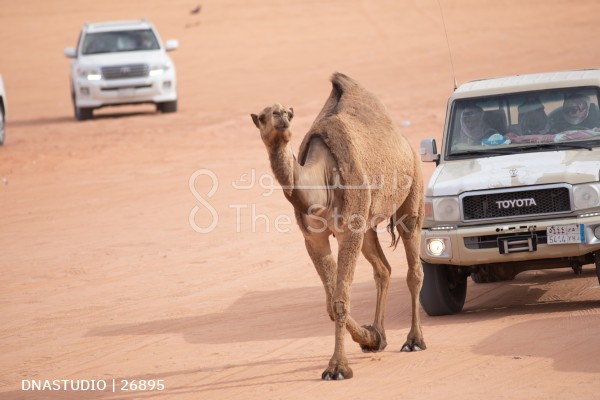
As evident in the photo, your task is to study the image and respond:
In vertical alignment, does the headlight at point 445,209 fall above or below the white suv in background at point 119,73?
above

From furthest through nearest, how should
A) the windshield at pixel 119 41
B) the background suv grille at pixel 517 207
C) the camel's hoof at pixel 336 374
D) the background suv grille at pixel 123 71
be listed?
1. the windshield at pixel 119 41
2. the background suv grille at pixel 123 71
3. the background suv grille at pixel 517 207
4. the camel's hoof at pixel 336 374

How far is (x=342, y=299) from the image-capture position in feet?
30.0

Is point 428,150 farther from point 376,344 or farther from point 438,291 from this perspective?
point 376,344

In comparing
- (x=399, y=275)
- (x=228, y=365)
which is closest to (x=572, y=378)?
(x=228, y=365)

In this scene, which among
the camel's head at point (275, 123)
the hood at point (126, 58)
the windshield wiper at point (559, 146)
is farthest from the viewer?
the hood at point (126, 58)

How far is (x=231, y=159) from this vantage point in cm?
2352

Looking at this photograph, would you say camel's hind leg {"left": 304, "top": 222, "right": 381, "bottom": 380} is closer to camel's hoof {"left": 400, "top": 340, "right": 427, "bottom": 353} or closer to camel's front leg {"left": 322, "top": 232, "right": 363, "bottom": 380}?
camel's front leg {"left": 322, "top": 232, "right": 363, "bottom": 380}

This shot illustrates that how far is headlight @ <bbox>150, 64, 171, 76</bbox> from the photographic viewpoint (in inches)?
1166

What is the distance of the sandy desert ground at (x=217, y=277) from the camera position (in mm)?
9242

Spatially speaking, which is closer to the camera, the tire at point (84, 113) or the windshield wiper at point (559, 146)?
the windshield wiper at point (559, 146)

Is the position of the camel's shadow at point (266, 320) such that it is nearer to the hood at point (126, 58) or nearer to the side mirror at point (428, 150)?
the side mirror at point (428, 150)

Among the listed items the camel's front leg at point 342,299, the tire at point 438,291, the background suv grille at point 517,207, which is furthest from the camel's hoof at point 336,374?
the background suv grille at point 517,207

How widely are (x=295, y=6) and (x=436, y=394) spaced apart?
42.4 metres

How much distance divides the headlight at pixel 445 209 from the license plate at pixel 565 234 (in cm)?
88
